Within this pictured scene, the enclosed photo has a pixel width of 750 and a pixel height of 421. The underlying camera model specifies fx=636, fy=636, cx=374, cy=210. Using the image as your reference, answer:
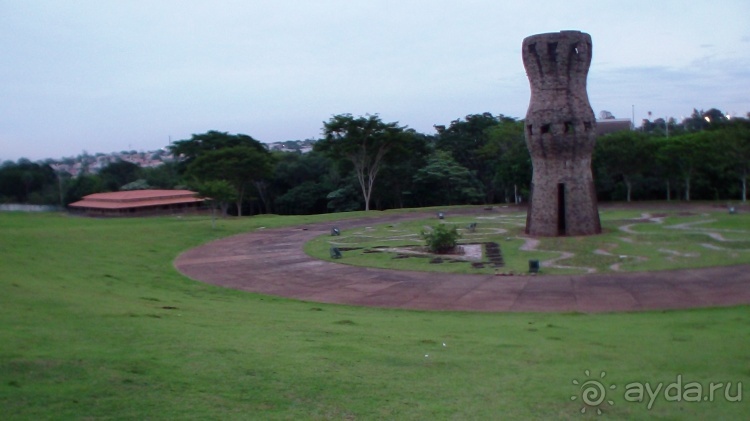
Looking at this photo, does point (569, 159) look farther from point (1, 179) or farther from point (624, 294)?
point (1, 179)

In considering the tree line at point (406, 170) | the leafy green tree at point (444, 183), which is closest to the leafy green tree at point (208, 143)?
the tree line at point (406, 170)

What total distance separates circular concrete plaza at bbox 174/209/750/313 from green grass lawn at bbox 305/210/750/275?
1.30 metres

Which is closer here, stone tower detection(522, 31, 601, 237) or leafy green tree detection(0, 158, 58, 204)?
stone tower detection(522, 31, 601, 237)

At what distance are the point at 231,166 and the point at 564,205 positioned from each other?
3111 centimetres

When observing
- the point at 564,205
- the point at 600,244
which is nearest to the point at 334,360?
the point at 600,244

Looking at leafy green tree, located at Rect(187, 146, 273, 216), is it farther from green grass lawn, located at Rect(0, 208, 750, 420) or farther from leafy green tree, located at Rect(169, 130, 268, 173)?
green grass lawn, located at Rect(0, 208, 750, 420)

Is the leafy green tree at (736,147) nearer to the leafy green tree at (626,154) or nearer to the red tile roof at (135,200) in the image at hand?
the leafy green tree at (626,154)

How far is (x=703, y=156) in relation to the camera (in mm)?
47750

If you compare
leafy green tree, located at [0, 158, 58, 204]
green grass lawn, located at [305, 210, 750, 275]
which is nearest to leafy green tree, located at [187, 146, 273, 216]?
leafy green tree, located at [0, 158, 58, 204]

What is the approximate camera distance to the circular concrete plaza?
16.3m

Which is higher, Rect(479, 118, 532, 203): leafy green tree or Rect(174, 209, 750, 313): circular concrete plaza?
Rect(479, 118, 532, 203): leafy green tree

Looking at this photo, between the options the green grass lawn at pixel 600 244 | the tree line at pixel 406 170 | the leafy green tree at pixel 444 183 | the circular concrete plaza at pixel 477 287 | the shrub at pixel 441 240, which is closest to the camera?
the circular concrete plaza at pixel 477 287

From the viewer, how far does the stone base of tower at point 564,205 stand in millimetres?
30297

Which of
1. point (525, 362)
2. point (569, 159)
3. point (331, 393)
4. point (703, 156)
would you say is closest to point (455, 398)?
point (331, 393)
